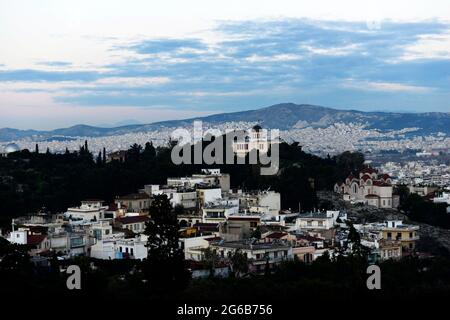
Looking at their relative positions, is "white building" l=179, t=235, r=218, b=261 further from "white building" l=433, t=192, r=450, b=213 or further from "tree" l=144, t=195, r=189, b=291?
"white building" l=433, t=192, r=450, b=213

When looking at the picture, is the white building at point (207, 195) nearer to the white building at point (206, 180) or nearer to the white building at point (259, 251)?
the white building at point (206, 180)

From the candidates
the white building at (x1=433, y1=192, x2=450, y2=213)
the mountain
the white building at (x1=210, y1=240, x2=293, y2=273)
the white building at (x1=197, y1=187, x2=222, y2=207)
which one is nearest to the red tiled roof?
the white building at (x1=197, y1=187, x2=222, y2=207)

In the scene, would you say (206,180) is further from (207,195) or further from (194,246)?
(194,246)

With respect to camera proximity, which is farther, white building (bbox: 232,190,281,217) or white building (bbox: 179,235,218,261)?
white building (bbox: 232,190,281,217)

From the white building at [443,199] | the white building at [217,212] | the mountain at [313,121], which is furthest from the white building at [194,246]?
the mountain at [313,121]
